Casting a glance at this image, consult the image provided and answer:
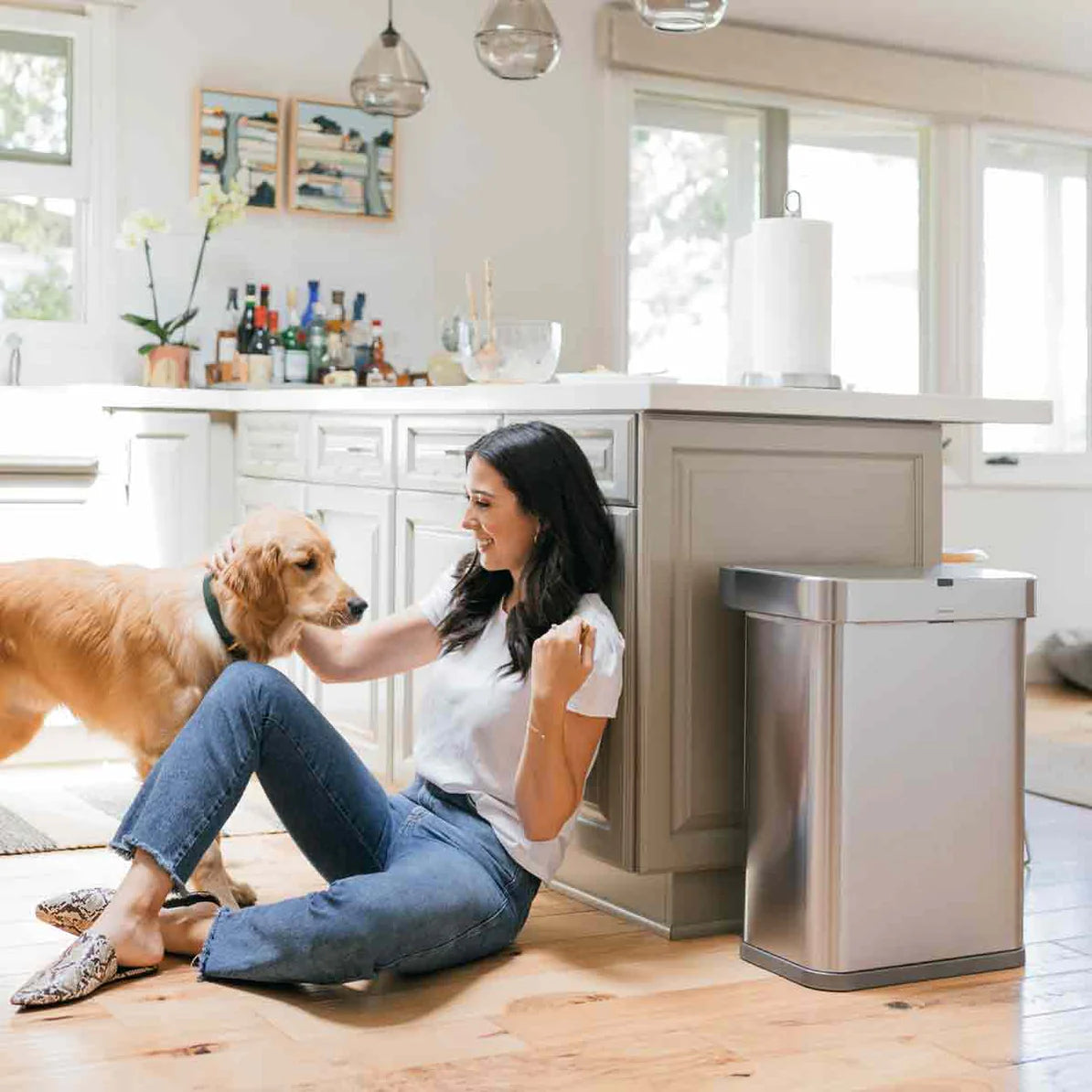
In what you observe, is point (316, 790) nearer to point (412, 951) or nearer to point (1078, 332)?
point (412, 951)

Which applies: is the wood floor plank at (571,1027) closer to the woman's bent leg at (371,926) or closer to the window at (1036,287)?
the woman's bent leg at (371,926)

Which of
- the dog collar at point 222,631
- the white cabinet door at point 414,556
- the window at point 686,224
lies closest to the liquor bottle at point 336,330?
the window at point 686,224

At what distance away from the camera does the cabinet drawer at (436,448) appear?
305 cm

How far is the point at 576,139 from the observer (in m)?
5.36

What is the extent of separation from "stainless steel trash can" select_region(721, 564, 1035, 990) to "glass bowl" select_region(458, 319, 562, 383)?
1042mm

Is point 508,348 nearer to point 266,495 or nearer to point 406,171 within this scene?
point 266,495

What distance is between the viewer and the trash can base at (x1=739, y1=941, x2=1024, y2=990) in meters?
2.33

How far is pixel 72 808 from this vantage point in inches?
137

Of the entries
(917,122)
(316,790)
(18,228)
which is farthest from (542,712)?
(917,122)

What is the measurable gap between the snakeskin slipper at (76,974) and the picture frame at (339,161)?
3.09 metres

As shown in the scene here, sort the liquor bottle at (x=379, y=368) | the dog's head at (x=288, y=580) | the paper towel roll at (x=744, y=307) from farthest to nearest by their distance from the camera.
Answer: the liquor bottle at (x=379, y=368) < the paper towel roll at (x=744, y=307) < the dog's head at (x=288, y=580)

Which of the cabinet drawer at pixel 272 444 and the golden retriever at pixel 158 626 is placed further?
the cabinet drawer at pixel 272 444

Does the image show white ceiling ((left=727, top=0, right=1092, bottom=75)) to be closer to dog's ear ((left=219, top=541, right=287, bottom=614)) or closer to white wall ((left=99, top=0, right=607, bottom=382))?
white wall ((left=99, top=0, right=607, bottom=382))

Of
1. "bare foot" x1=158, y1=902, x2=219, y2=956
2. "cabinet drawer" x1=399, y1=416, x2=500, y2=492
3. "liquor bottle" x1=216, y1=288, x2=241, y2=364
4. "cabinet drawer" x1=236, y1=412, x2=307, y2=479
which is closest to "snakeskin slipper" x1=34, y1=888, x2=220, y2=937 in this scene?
"bare foot" x1=158, y1=902, x2=219, y2=956
